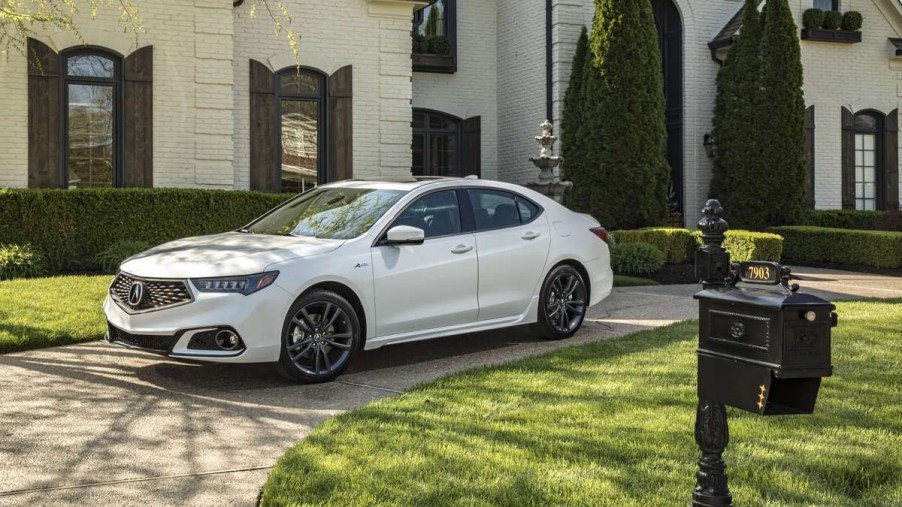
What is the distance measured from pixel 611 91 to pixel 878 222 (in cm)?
666

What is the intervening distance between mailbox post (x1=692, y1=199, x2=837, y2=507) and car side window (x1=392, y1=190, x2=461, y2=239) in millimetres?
4204

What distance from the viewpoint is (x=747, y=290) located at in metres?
3.59

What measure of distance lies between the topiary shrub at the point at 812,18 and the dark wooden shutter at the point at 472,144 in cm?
722

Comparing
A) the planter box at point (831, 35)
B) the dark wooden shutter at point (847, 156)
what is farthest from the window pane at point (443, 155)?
the dark wooden shutter at point (847, 156)

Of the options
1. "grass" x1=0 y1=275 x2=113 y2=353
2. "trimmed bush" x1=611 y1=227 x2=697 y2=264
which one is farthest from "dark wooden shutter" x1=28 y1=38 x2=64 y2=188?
Answer: "trimmed bush" x1=611 y1=227 x2=697 y2=264

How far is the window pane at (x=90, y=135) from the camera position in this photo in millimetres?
14656

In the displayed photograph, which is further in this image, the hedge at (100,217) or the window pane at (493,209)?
the hedge at (100,217)

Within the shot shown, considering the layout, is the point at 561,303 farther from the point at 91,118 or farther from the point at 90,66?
the point at 90,66

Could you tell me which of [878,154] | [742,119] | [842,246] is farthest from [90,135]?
[878,154]

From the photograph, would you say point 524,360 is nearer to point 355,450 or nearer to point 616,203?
point 355,450

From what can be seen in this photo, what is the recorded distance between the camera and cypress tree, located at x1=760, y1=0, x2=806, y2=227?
A: 723 inches

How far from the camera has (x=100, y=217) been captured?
1370 centimetres

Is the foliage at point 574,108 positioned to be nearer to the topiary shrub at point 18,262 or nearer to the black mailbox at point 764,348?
the topiary shrub at point 18,262

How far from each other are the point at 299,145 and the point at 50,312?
782cm
